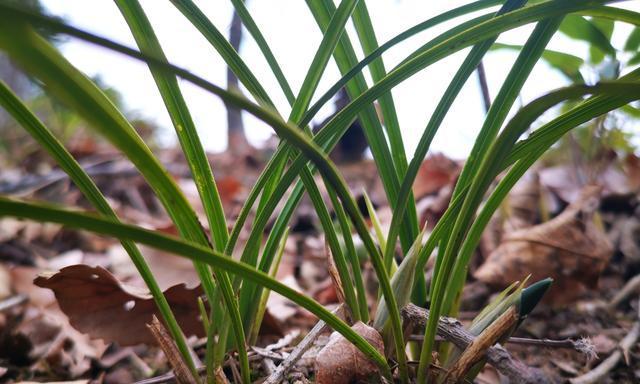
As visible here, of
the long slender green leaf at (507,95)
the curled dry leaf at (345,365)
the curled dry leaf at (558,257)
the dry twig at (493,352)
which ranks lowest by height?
the curled dry leaf at (345,365)

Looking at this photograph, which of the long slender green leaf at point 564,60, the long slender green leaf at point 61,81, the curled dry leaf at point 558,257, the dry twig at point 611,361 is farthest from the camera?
the curled dry leaf at point 558,257

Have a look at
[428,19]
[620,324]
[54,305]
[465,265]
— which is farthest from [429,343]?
[54,305]

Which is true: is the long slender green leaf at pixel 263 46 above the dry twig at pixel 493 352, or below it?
above

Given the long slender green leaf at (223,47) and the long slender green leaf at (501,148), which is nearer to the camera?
the long slender green leaf at (501,148)

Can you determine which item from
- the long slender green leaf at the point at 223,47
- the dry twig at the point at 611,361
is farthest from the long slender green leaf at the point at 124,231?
the dry twig at the point at 611,361

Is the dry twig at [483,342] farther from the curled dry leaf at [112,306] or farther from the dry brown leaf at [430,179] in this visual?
the dry brown leaf at [430,179]

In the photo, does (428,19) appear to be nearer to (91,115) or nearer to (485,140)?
(485,140)

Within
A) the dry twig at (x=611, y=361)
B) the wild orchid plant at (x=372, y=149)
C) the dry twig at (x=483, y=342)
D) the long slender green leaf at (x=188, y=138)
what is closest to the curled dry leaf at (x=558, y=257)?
the dry twig at (x=611, y=361)

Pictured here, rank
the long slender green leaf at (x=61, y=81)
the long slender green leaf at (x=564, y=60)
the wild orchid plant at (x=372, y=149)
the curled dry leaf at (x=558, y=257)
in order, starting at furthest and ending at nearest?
the curled dry leaf at (x=558, y=257), the long slender green leaf at (x=564, y=60), the wild orchid plant at (x=372, y=149), the long slender green leaf at (x=61, y=81)

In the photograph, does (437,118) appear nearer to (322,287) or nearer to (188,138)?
(188,138)
